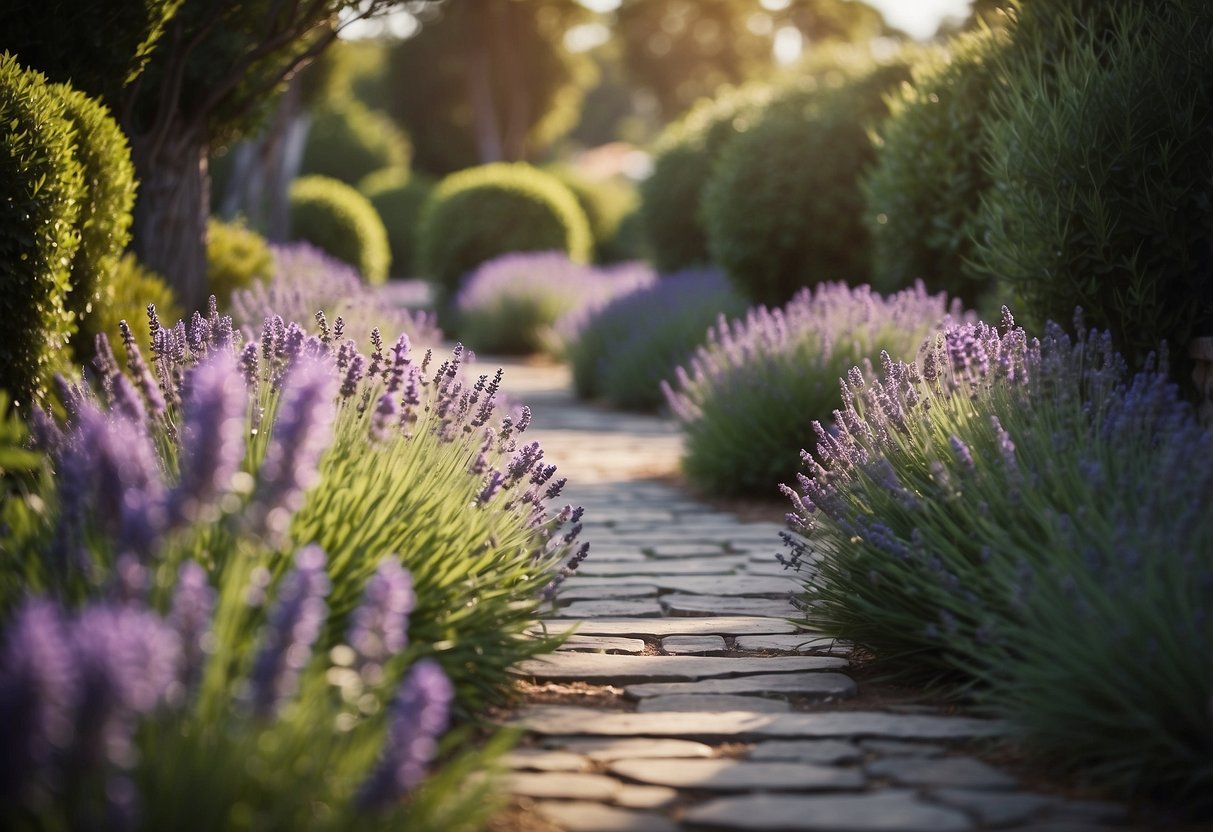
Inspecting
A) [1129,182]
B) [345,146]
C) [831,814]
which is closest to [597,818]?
[831,814]

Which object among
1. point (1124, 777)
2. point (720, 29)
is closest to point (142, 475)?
point (1124, 777)

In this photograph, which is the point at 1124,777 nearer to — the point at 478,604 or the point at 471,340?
the point at 478,604

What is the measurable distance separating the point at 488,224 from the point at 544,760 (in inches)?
678

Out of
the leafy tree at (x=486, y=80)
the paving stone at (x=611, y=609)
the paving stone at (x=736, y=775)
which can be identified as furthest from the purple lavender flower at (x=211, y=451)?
the leafy tree at (x=486, y=80)

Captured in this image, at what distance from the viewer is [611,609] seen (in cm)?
468

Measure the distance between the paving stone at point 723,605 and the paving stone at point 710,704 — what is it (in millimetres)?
977

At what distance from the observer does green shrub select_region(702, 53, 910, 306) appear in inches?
424

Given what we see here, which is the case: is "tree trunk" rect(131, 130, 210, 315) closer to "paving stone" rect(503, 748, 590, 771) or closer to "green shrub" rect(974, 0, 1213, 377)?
"green shrub" rect(974, 0, 1213, 377)

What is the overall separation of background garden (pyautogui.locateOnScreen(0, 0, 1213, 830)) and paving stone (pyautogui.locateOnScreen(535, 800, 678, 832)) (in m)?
0.19

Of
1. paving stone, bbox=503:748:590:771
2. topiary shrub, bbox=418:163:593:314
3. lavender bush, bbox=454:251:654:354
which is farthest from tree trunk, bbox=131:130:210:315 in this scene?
topiary shrub, bbox=418:163:593:314

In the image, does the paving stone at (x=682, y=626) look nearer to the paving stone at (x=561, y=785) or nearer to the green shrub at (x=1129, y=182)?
the paving stone at (x=561, y=785)

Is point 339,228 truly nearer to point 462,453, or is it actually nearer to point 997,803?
point 462,453

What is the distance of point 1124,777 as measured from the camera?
2748 mm

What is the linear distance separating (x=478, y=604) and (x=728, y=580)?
6.23ft
